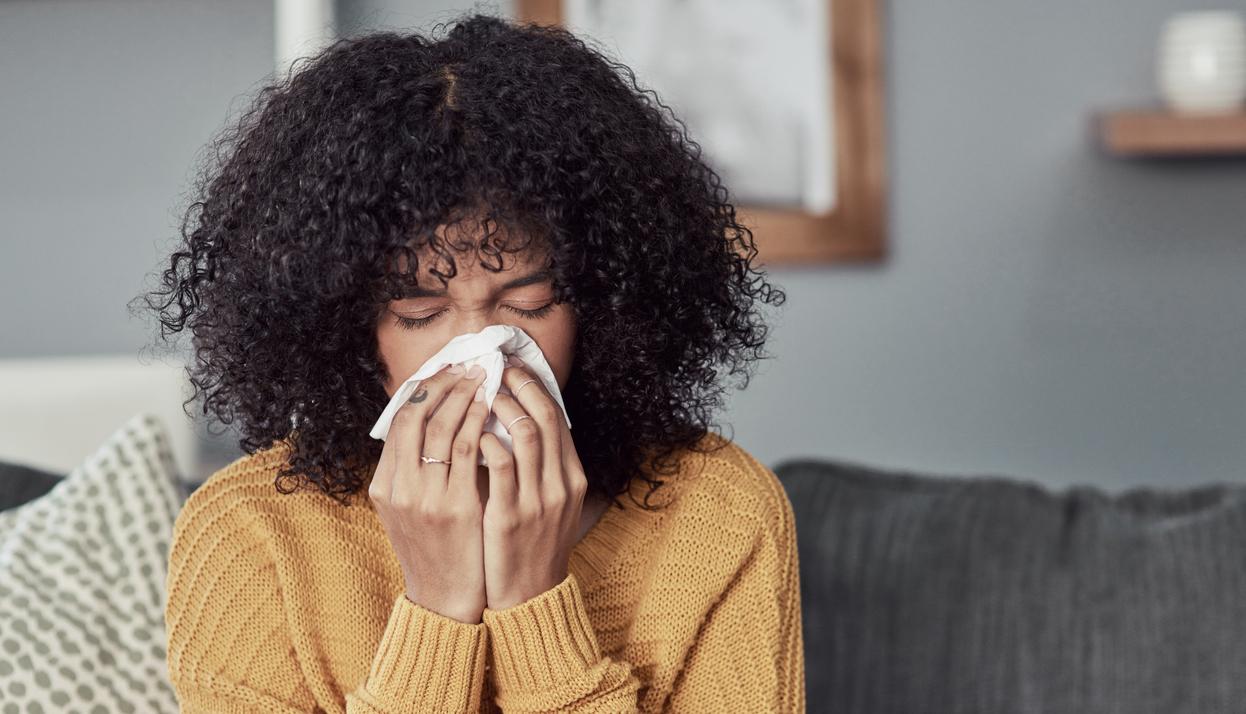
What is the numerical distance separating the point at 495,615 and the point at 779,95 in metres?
1.41

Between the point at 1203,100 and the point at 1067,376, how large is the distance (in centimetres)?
52

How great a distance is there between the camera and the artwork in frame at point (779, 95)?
2.22m

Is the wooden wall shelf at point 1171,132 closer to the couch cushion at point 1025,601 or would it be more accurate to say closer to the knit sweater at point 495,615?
the couch cushion at point 1025,601

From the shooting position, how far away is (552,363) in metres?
1.04

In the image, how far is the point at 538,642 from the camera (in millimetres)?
1056

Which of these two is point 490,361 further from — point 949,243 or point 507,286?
point 949,243

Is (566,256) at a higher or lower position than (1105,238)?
higher

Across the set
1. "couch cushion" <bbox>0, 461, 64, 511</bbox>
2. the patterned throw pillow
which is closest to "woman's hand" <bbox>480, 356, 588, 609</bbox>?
the patterned throw pillow

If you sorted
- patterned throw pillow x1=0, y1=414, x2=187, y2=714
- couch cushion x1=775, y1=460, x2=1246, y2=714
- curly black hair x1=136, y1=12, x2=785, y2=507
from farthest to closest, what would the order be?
couch cushion x1=775, y1=460, x2=1246, y2=714
patterned throw pillow x1=0, y1=414, x2=187, y2=714
curly black hair x1=136, y1=12, x2=785, y2=507

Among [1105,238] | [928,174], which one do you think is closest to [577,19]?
[928,174]

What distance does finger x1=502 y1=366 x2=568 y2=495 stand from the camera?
999 millimetres

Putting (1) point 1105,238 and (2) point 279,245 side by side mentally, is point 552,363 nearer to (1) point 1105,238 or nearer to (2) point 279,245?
(2) point 279,245

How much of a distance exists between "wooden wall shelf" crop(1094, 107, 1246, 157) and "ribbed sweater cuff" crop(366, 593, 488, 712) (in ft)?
4.94

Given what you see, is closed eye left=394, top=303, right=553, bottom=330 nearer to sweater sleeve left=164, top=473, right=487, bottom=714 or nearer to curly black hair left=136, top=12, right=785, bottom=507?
curly black hair left=136, top=12, right=785, bottom=507
